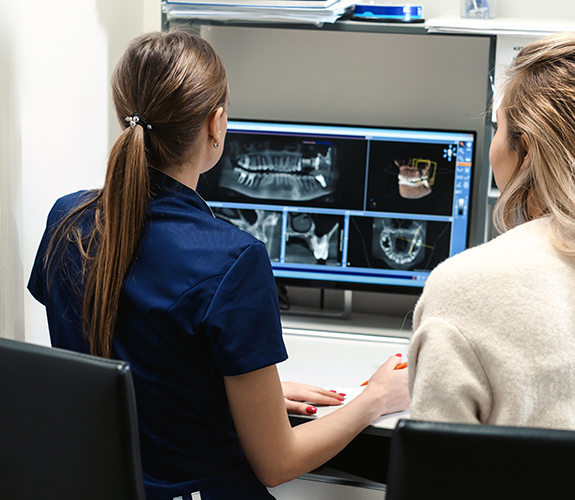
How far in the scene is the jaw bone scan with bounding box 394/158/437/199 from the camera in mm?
1823

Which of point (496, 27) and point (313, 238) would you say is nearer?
point (496, 27)

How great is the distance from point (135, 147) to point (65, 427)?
42 cm

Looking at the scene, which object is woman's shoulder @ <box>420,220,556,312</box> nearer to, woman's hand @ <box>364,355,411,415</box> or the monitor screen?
woman's hand @ <box>364,355,411,415</box>

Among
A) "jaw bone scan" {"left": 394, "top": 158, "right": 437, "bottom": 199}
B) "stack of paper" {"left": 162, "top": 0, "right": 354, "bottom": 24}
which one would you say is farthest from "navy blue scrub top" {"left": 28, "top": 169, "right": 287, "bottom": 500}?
"jaw bone scan" {"left": 394, "top": 158, "right": 437, "bottom": 199}

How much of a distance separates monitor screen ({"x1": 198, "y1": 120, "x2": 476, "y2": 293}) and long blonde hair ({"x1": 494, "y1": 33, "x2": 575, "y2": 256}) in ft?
2.81

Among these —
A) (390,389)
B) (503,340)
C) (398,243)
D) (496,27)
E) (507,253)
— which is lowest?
(390,389)

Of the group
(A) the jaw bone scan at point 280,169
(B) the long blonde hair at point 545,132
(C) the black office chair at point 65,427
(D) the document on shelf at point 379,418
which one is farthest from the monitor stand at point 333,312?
(C) the black office chair at point 65,427

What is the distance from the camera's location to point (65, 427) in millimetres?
751

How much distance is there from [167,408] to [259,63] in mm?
1377

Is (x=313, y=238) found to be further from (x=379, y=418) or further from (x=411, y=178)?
(x=379, y=418)

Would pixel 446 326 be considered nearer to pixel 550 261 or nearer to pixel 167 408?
pixel 550 261

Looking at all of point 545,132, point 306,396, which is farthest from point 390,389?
point 545,132

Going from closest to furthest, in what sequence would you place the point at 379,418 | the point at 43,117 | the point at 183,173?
the point at 183,173 → the point at 379,418 → the point at 43,117

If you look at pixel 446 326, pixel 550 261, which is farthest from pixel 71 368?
pixel 550 261
